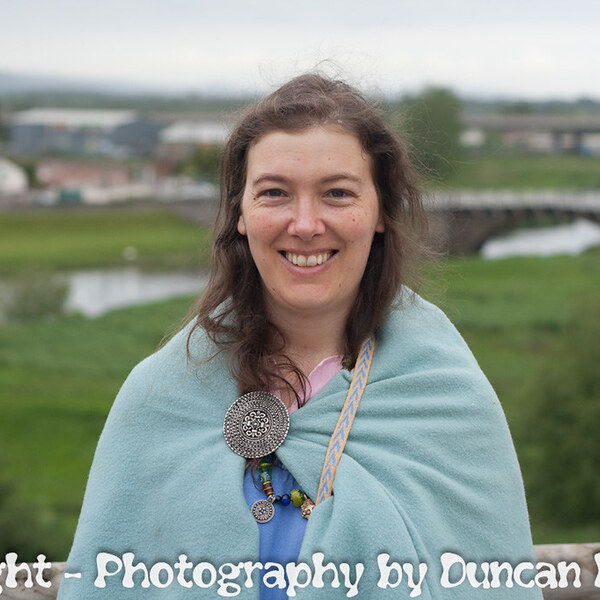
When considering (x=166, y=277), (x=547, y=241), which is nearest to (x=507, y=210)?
(x=547, y=241)

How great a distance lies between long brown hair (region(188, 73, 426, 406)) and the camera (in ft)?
7.80

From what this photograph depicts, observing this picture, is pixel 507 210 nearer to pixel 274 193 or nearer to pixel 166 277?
pixel 166 277

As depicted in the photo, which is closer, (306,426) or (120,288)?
(306,426)

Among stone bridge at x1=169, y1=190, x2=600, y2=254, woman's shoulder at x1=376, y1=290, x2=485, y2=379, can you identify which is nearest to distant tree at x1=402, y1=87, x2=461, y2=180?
woman's shoulder at x1=376, y1=290, x2=485, y2=379

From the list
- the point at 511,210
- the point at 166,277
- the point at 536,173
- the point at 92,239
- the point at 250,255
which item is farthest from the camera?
the point at 536,173

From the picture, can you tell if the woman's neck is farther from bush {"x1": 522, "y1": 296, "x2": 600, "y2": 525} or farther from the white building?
the white building

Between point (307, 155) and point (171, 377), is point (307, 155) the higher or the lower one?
the higher one

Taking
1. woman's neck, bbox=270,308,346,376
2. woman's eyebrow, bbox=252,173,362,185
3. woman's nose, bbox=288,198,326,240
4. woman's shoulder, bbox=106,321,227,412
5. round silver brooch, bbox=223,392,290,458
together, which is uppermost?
woman's eyebrow, bbox=252,173,362,185

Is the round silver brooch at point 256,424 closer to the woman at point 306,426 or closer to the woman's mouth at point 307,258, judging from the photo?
the woman at point 306,426

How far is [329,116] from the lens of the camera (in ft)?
7.70

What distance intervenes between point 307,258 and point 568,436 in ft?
46.8

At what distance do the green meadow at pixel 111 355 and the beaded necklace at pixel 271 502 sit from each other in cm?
64

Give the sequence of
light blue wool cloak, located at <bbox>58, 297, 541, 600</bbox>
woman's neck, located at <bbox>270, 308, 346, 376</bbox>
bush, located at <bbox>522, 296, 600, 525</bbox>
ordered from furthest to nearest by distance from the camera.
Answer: bush, located at <bbox>522, 296, 600, 525</bbox>, woman's neck, located at <bbox>270, 308, 346, 376</bbox>, light blue wool cloak, located at <bbox>58, 297, 541, 600</bbox>

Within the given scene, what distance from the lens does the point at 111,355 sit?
91.0 feet
